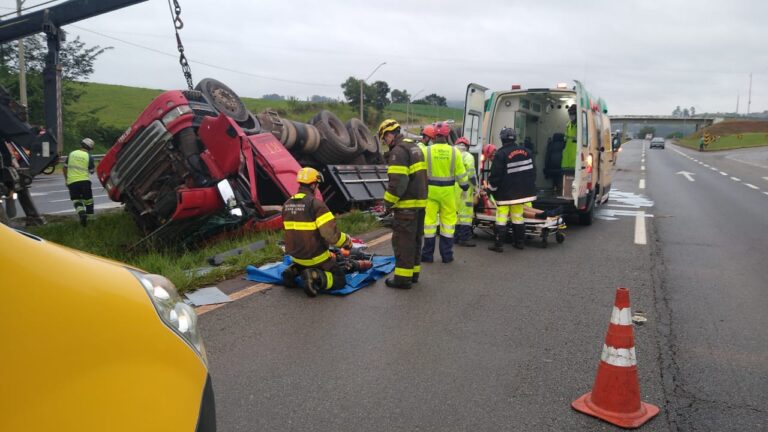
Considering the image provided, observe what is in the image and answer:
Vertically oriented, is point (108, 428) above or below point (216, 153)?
below

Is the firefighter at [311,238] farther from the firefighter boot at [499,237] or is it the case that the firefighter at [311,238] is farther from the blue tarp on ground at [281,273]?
the firefighter boot at [499,237]

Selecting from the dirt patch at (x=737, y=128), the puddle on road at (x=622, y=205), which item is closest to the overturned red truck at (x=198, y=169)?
the puddle on road at (x=622, y=205)

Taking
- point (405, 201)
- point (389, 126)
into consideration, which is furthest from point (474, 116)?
point (405, 201)

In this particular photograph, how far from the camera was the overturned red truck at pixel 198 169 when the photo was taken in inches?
280

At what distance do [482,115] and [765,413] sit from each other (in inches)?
263

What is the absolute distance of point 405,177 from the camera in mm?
5484

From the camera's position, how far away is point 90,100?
51.0 metres

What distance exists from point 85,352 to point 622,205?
12844 millimetres

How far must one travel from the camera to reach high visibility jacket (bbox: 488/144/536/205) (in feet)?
23.9

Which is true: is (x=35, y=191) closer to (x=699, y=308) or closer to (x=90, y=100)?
(x=699, y=308)

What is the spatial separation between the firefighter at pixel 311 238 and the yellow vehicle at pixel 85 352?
10.8 feet

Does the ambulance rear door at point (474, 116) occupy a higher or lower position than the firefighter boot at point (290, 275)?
higher

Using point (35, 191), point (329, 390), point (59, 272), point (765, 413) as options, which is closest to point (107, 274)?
point (59, 272)

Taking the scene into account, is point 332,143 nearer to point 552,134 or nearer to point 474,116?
point 474,116
